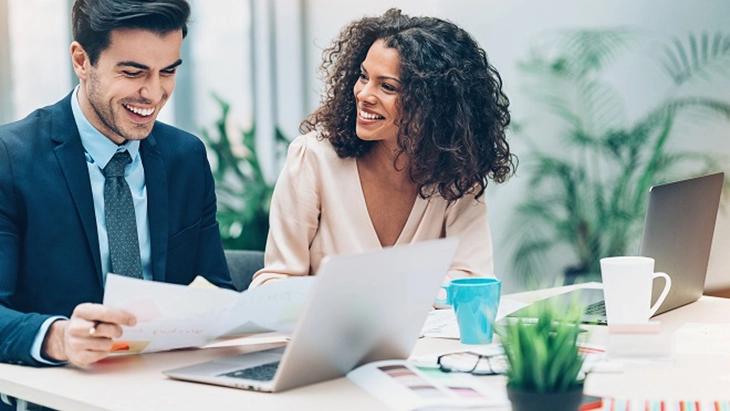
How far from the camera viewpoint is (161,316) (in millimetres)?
1510

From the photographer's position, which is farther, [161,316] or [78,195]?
[78,195]

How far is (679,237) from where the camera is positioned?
6.53 feet

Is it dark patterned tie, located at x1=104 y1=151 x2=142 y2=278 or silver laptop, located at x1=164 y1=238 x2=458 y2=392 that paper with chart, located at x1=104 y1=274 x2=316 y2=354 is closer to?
silver laptop, located at x1=164 y1=238 x2=458 y2=392

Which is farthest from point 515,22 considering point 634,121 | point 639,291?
point 639,291

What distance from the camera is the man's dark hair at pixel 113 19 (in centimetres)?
197

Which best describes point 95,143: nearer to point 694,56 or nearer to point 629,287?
point 629,287

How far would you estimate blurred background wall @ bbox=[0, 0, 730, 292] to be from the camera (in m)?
3.89

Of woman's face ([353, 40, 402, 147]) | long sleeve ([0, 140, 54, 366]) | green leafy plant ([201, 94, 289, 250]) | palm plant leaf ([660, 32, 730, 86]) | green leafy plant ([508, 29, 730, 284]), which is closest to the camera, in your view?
long sleeve ([0, 140, 54, 366])

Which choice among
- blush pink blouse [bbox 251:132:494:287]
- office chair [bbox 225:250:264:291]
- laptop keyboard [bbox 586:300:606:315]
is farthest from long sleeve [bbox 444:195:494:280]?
office chair [bbox 225:250:264:291]

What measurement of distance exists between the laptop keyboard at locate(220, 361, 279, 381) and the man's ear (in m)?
0.82

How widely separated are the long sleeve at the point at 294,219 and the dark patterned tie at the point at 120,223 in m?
0.45

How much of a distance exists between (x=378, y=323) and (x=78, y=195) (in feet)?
2.51

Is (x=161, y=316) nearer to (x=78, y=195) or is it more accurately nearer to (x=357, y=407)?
(x=357, y=407)

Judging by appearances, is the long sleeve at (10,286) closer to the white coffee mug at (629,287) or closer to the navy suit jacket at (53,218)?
the navy suit jacket at (53,218)
